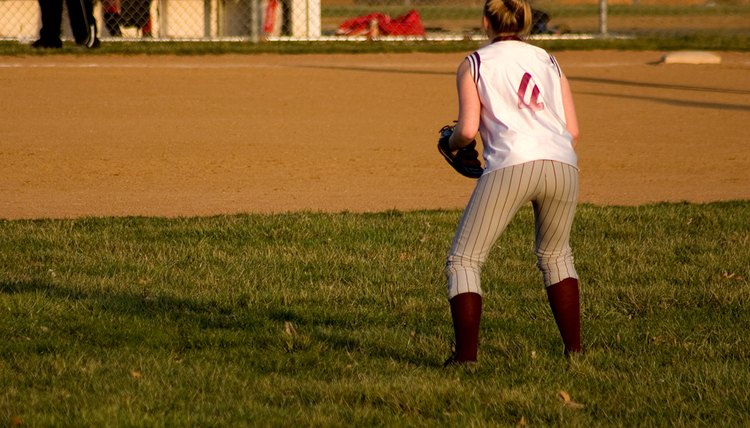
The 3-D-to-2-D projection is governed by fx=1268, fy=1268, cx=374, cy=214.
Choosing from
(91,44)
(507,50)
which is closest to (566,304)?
(507,50)

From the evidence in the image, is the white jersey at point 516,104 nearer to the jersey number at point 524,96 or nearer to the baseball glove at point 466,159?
the jersey number at point 524,96

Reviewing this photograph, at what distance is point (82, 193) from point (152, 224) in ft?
4.63

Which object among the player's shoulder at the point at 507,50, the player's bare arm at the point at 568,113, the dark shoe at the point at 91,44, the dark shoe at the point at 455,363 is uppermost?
the player's shoulder at the point at 507,50

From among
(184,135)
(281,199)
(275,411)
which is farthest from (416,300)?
(184,135)

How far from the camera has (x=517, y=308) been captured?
17.4 feet

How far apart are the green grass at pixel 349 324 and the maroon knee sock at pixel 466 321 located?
0.27 ft

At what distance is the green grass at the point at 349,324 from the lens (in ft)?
13.0

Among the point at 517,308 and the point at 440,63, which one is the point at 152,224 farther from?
the point at 440,63

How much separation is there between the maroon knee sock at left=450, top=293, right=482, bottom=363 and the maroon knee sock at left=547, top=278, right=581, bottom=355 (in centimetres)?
30

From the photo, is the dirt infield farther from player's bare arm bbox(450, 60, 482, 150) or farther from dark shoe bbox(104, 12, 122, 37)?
player's bare arm bbox(450, 60, 482, 150)

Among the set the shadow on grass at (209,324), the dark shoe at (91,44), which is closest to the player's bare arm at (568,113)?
the shadow on grass at (209,324)

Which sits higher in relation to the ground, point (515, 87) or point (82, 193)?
point (515, 87)

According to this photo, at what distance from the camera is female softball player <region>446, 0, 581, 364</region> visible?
13.2 ft

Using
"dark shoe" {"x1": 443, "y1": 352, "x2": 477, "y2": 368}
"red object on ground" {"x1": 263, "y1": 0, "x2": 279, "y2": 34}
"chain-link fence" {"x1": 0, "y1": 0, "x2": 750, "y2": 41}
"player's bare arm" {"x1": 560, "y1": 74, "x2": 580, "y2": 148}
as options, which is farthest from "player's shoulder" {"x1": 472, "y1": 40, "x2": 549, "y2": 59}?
"red object on ground" {"x1": 263, "y1": 0, "x2": 279, "y2": 34}
